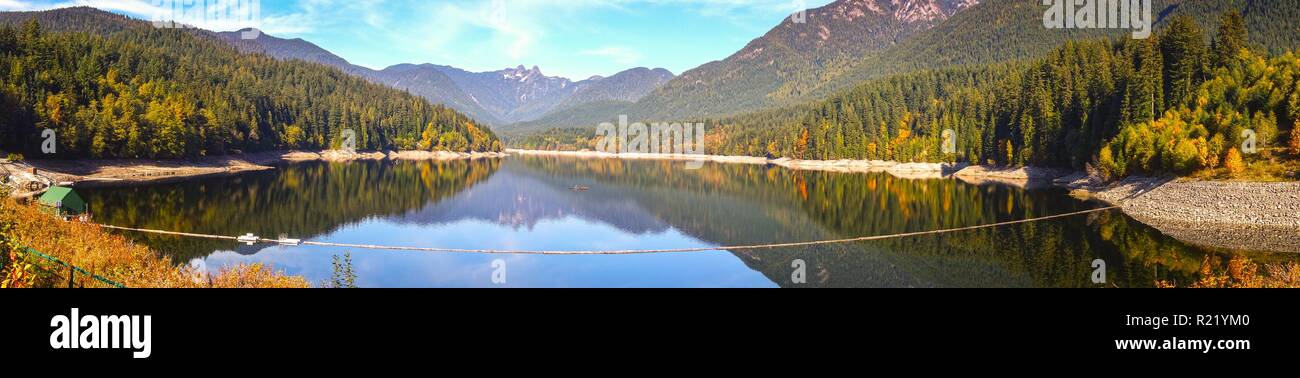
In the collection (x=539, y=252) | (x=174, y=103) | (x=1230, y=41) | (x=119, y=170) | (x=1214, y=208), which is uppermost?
(x=1230, y=41)

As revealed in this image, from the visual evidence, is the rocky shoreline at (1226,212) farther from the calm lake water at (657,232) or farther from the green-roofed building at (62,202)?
the green-roofed building at (62,202)

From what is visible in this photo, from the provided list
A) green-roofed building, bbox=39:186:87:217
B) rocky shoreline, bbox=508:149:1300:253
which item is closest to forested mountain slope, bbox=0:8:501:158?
green-roofed building, bbox=39:186:87:217

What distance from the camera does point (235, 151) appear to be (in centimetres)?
10962

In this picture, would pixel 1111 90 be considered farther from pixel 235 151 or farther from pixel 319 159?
pixel 319 159

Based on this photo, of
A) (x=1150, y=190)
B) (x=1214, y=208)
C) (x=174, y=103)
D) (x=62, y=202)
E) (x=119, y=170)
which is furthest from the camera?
(x=174, y=103)

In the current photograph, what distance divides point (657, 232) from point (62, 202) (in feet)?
111

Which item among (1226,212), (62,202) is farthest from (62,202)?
(1226,212)

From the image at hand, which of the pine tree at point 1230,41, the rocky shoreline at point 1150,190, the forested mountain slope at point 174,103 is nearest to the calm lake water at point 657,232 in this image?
the rocky shoreline at point 1150,190

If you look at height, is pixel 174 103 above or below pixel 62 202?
above

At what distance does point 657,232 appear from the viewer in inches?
1876

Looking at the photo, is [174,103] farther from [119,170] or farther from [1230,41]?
[1230,41]

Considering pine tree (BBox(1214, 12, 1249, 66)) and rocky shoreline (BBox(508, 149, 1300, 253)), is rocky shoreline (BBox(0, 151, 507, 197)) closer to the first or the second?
rocky shoreline (BBox(508, 149, 1300, 253))

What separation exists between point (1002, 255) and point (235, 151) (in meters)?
114
